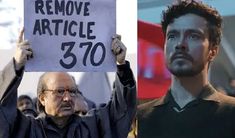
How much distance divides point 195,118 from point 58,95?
720 mm

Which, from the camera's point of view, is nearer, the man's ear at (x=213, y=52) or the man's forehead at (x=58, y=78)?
the man's forehead at (x=58, y=78)

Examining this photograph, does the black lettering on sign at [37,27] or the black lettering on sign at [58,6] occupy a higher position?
the black lettering on sign at [58,6]

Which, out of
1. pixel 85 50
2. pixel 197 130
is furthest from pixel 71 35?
pixel 197 130

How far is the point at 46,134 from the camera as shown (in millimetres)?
2289

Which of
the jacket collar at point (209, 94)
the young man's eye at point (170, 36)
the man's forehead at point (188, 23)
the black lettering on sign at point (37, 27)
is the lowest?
the jacket collar at point (209, 94)

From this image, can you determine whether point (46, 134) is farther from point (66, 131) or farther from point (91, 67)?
point (91, 67)

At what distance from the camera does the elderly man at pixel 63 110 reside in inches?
86.7

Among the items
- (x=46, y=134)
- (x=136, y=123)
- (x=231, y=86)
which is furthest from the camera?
(x=136, y=123)

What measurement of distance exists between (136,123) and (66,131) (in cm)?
61

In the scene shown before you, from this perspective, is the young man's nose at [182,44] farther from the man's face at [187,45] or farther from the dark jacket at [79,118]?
the dark jacket at [79,118]

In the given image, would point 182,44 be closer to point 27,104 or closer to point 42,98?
point 42,98

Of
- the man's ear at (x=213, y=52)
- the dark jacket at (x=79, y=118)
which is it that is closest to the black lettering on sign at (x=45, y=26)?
the dark jacket at (x=79, y=118)

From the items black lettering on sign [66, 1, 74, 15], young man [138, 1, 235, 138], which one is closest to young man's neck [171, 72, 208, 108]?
young man [138, 1, 235, 138]

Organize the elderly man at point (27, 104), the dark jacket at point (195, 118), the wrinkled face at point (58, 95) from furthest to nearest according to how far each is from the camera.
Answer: the elderly man at point (27, 104)
the dark jacket at point (195, 118)
the wrinkled face at point (58, 95)
